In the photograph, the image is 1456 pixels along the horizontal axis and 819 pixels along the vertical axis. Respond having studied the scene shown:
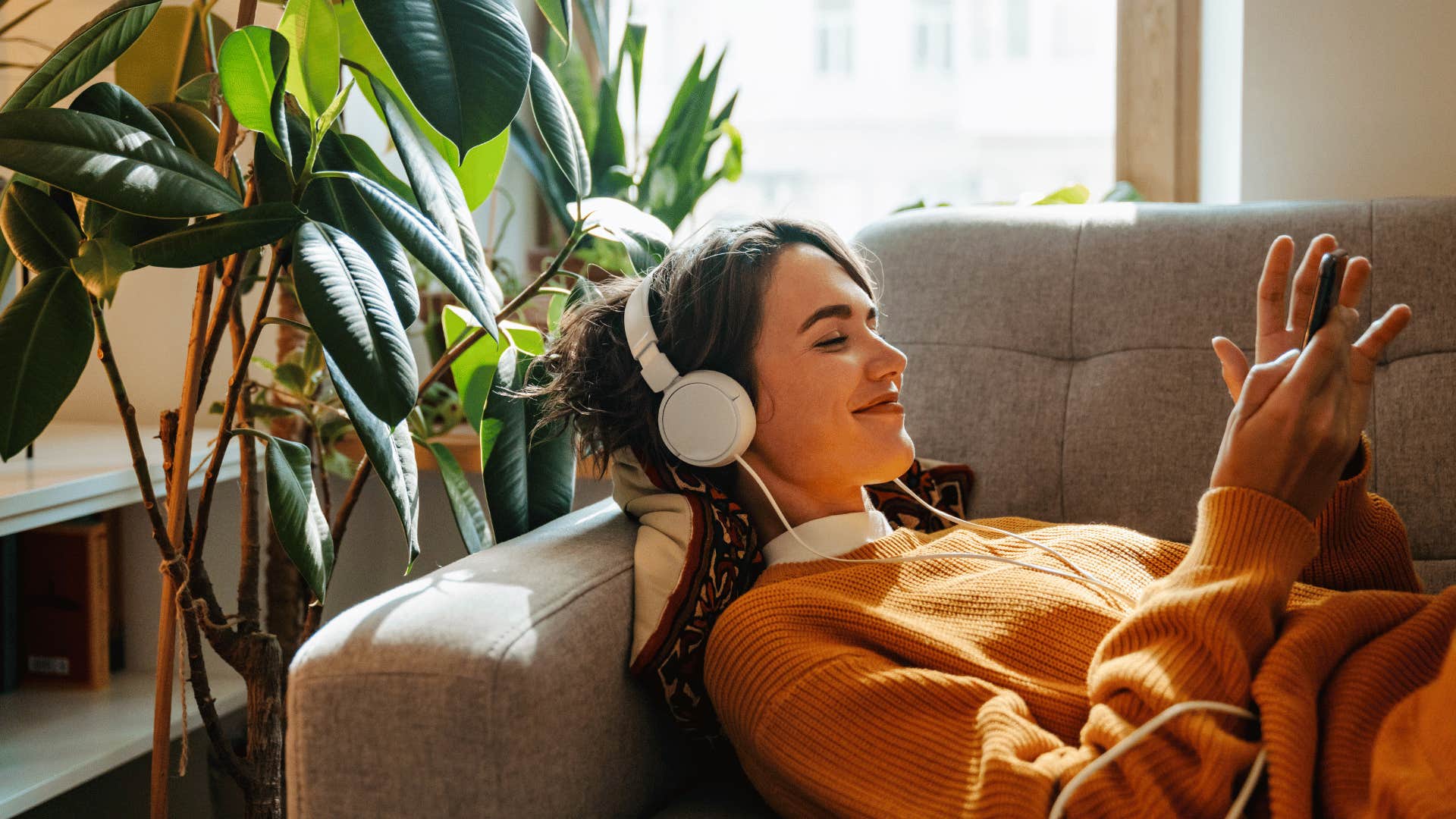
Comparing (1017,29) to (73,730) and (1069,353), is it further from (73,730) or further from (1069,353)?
(73,730)

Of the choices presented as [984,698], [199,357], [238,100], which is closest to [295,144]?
[238,100]

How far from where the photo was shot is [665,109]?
2.20 m

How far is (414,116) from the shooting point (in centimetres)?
113

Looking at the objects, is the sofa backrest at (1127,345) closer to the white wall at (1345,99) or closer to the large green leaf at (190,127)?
the white wall at (1345,99)

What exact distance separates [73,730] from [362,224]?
90cm

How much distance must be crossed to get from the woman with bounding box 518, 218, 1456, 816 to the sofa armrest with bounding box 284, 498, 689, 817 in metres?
0.15

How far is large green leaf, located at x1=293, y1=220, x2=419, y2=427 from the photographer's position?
875mm

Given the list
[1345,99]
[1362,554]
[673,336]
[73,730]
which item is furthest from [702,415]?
[1345,99]

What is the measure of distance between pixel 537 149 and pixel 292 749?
129cm

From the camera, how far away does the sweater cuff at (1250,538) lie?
2.89 ft

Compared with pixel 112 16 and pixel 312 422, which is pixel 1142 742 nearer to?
pixel 112 16

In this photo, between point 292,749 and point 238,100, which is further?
point 238,100

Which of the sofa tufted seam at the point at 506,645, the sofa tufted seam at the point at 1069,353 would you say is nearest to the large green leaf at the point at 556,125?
the sofa tufted seam at the point at 506,645

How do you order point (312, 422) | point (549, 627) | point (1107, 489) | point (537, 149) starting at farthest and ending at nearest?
1. point (537, 149)
2. point (312, 422)
3. point (1107, 489)
4. point (549, 627)
